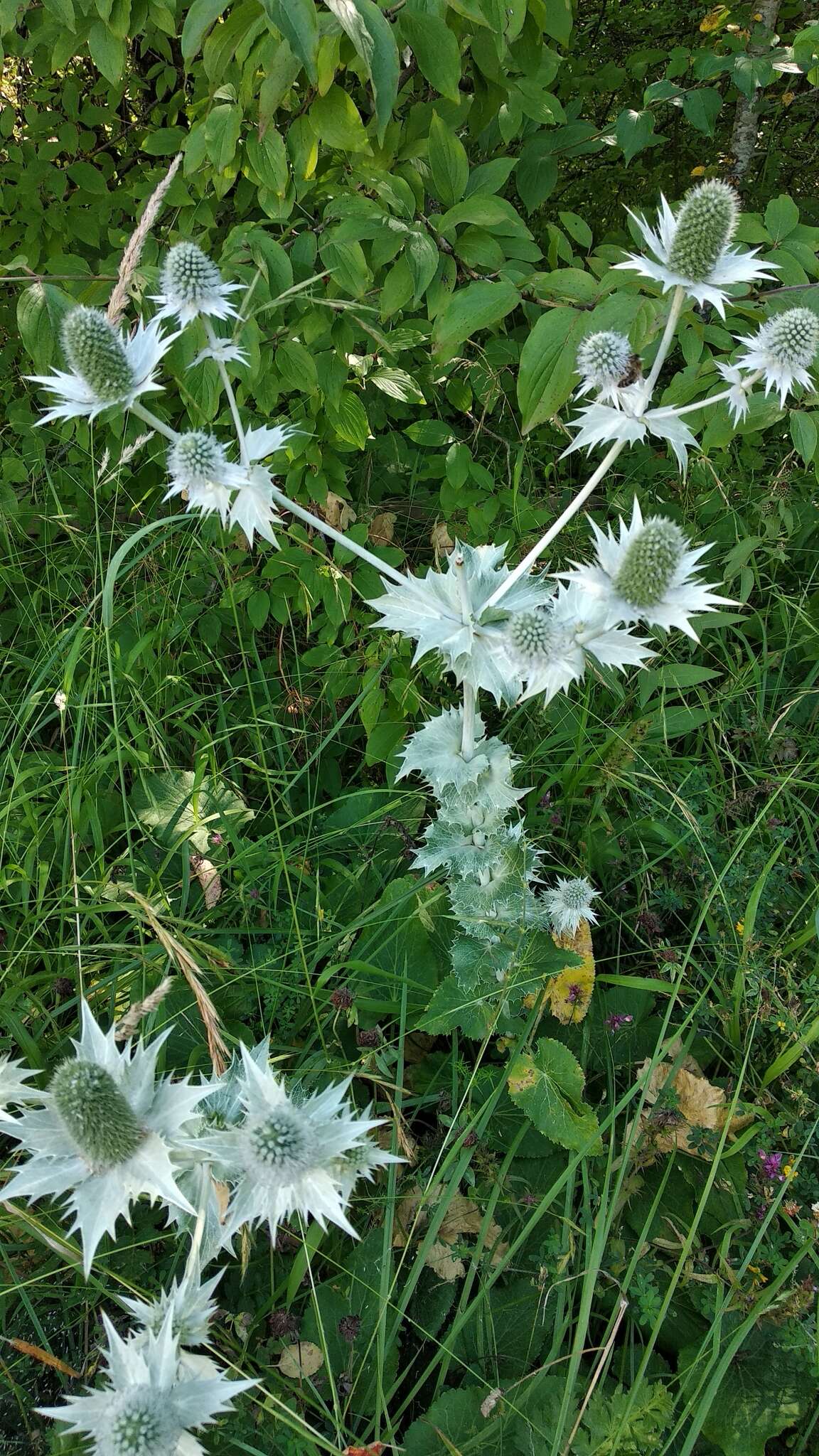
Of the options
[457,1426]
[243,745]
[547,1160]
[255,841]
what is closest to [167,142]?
[243,745]

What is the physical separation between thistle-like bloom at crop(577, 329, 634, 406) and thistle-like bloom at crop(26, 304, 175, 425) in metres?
0.80

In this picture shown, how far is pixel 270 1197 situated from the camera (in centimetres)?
144

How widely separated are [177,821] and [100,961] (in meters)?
0.45

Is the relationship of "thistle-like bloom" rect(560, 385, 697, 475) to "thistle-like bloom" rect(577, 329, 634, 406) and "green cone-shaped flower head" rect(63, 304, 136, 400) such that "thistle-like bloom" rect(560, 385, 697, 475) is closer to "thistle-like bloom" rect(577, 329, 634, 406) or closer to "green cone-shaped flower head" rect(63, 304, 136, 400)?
"thistle-like bloom" rect(577, 329, 634, 406)

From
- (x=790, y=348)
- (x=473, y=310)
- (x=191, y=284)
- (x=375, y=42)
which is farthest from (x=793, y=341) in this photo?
(x=191, y=284)

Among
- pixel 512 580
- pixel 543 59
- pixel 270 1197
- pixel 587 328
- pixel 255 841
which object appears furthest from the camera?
pixel 255 841

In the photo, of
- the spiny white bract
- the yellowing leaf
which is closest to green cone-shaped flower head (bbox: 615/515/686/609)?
the spiny white bract

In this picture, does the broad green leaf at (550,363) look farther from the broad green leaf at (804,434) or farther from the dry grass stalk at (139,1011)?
the dry grass stalk at (139,1011)

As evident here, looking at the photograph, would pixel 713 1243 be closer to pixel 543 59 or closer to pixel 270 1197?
pixel 270 1197

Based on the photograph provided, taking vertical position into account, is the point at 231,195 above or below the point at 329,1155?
above

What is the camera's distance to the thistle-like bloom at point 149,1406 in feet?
4.16

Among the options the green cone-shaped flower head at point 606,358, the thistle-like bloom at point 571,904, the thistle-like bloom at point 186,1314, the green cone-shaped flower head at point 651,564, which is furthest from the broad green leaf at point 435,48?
the thistle-like bloom at point 186,1314

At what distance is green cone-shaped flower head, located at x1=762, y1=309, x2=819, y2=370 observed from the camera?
1781mm

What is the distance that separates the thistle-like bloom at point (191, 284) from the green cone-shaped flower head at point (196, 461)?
258 mm
